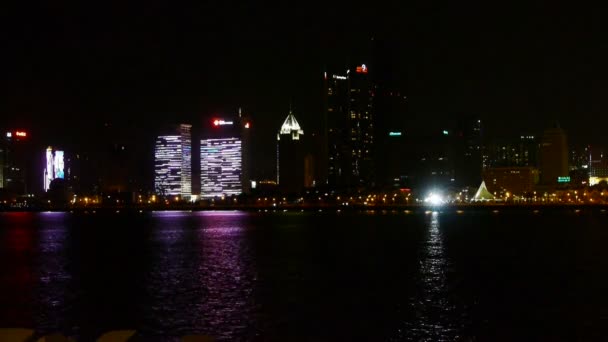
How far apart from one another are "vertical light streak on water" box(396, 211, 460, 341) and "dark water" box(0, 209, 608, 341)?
0.05 metres

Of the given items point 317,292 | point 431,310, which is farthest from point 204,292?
point 431,310

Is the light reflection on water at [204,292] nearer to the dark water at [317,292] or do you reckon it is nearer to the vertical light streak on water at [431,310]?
the dark water at [317,292]

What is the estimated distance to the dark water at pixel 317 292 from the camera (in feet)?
74.6

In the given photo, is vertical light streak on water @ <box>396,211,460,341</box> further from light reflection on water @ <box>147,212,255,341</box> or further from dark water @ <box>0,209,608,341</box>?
light reflection on water @ <box>147,212,255,341</box>

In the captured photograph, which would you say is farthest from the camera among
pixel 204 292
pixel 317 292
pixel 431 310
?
pixel 317 292

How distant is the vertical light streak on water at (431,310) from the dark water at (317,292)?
0.15 ft

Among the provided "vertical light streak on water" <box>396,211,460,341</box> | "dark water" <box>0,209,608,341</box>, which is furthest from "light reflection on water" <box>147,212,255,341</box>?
"vertical light streak on water" <box>396,211,460,341</box>

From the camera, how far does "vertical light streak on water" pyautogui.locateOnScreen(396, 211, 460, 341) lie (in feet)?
70.8

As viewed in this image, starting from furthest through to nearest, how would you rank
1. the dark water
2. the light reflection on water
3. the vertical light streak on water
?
the light reflection on water < the dark water < the vertical light streak on water

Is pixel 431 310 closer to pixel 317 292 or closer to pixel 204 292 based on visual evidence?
pixel 317 292

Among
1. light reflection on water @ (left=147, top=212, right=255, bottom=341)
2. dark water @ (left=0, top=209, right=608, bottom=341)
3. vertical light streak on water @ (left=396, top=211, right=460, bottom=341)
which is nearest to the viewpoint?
vertical light streak on water @ (left=396, top=211, right=460, bottom=341)

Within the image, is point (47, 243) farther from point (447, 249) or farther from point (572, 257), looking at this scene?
point (572, 257)

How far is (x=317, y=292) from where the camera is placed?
103 ft

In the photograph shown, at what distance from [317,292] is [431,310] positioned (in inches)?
258
